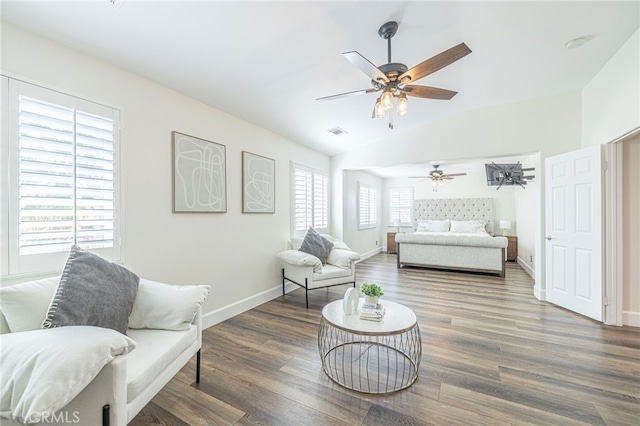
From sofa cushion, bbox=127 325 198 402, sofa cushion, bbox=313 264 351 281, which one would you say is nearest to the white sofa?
sofa cushion, bbox=127 325 198 402

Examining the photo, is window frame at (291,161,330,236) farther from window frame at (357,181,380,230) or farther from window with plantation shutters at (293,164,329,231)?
window frame at (357,181,380,230)

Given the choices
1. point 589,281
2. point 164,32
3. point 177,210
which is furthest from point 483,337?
point 164,32

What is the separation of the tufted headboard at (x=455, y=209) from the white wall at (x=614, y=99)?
4.28 metres

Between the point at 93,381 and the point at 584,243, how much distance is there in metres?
4.66

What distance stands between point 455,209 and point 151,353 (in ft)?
26.8

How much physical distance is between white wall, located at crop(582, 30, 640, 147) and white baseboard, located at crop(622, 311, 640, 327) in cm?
193

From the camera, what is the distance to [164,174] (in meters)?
2.61

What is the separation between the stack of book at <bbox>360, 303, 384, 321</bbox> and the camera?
6.85 ft

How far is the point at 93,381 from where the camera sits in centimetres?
118

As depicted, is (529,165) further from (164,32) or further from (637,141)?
(164,32)

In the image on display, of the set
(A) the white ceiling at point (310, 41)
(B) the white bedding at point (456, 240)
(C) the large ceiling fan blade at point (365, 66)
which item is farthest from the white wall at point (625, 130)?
(C) the large ceiling fan blade at point (365, 66)

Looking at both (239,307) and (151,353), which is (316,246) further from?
(151,353)

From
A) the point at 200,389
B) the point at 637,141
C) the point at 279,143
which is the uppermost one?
the point at 279,143

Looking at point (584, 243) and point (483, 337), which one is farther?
point (584, 243)
